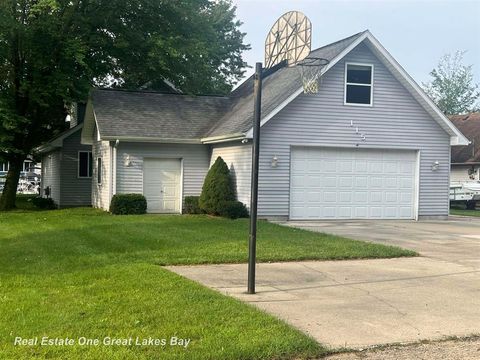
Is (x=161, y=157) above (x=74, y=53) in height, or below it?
below

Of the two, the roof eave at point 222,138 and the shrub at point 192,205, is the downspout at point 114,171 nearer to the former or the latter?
the shrub at point 192,205

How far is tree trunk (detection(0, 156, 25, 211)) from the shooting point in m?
23.0

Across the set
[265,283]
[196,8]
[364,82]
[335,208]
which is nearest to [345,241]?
[265,283]

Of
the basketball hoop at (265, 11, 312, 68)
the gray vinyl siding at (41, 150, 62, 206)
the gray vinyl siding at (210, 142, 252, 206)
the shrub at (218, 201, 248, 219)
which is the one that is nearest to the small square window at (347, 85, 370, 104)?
the gray vinyl siding at (210, 142, 252, 206)

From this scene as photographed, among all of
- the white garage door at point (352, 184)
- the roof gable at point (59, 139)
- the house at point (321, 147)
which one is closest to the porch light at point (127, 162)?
the house at point (321, 147)

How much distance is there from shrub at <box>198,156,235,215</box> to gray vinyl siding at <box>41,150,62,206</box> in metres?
9.88

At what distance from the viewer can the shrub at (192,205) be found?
2023cm

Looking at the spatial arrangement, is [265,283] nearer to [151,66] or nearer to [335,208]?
[335,208]

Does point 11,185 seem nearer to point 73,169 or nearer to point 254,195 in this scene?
point 73,169

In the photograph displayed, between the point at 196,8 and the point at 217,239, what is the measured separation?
16.3 metres

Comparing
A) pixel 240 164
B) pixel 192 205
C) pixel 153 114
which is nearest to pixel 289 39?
pixel 240 164

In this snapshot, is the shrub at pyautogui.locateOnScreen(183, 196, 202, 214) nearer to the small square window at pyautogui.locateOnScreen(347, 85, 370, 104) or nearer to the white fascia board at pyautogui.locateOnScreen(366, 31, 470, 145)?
the small square window at pyautogui.locateOnScreen(347, 85, 370, 104)

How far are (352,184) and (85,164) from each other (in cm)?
1344

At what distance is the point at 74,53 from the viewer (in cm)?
2105
